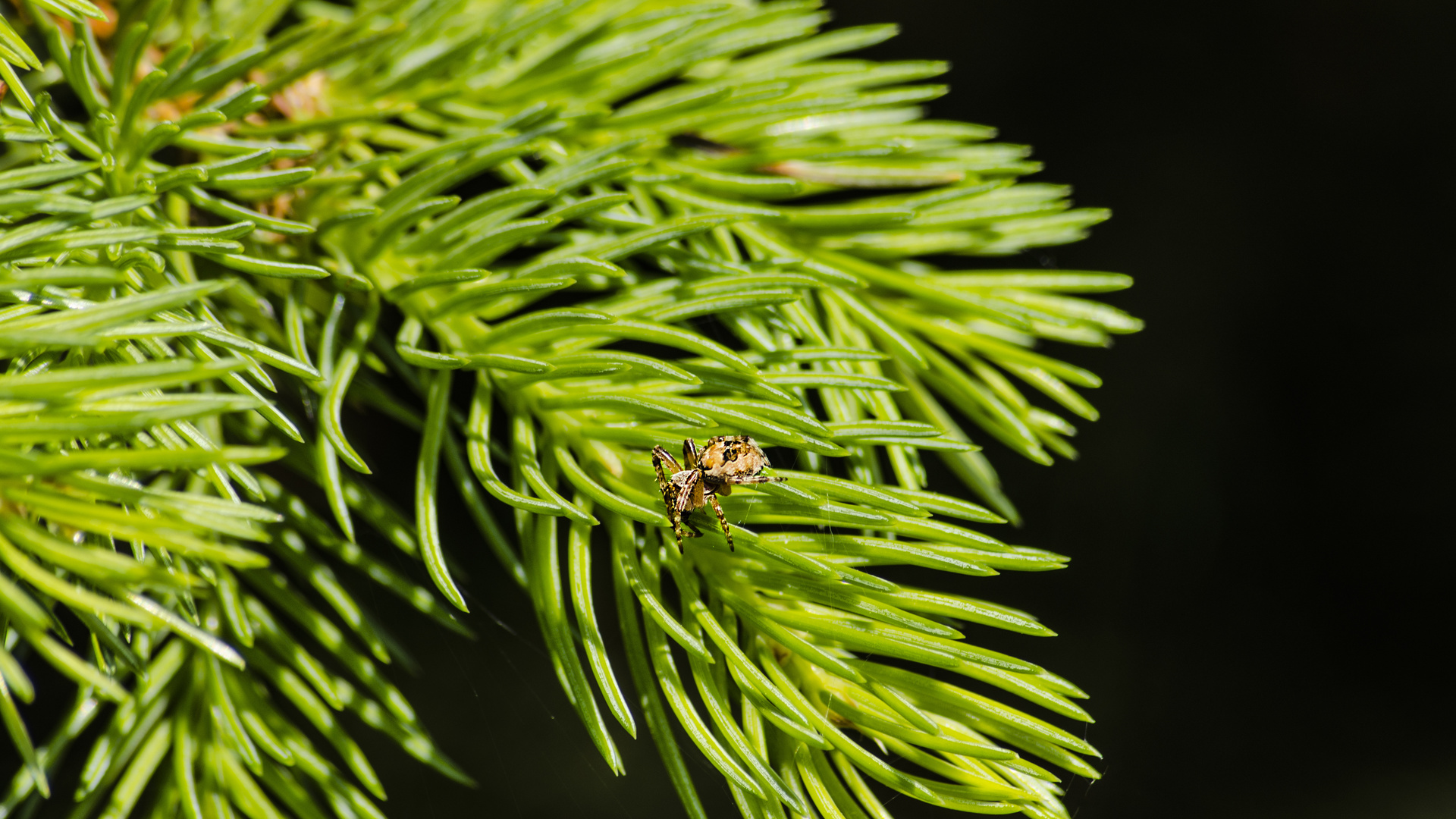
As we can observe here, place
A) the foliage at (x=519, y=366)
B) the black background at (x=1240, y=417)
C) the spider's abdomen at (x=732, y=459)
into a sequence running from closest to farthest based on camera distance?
the foliage at (x=519, y=366)
the spider's abdomen at (x=732, y=459)
the black background at (x=1240, y=417)

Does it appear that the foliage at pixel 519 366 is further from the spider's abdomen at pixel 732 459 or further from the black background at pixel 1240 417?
the black background at pixel 1240 417

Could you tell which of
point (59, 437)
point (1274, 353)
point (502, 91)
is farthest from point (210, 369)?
point (1274, 353)

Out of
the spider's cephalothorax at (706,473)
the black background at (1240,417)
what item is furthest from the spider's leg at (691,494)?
the black background at (1240,417)

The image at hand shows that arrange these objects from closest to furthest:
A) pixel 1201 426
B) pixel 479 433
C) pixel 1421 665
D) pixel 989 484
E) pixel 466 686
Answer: pixel 479 433
pixel 989 484
pixel 466 686
pixel 1421 665
pixel 1201 426

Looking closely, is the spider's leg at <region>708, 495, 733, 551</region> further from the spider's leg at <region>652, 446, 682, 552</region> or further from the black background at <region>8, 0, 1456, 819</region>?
the black background at <region>8, 0, 1456, 819</region>

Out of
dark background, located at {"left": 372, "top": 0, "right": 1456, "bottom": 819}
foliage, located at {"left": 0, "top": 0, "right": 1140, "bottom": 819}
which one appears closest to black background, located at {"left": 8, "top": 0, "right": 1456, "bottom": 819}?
dark background, located at {"left": 372, "top": 0, "right": 1456, "bottom": 819}

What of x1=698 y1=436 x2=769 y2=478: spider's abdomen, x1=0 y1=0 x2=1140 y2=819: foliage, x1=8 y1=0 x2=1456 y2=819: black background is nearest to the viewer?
x1=0 y1=0 x2=1140 y2=819: foliage

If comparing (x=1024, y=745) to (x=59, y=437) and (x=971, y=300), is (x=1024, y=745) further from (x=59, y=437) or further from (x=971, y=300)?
(x=59, y=437)
